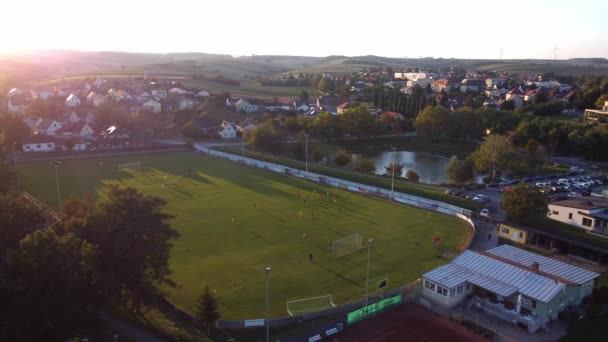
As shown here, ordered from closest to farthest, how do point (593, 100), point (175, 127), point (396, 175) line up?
point (396, 175) → point (175, 127) → point (593, 100)

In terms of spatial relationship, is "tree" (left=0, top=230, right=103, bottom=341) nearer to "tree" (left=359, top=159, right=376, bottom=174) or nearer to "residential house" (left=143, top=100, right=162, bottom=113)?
"tree" (left=359, top=159, right=376, bottom=174)

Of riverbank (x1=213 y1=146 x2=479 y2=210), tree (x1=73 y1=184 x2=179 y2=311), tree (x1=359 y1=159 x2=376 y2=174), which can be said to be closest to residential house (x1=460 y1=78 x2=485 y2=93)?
tree (x1=359 y1=159 x2=376 y2=174)

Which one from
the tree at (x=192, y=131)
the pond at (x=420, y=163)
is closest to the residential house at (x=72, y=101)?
the tree at (x=192, y=131)

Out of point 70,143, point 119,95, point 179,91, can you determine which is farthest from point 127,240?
point 179,91

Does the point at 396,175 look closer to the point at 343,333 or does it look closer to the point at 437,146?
the point at 437,146

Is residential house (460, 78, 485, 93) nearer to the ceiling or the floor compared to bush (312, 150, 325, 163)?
nearer to the ceiling

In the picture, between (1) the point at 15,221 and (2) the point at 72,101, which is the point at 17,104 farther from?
(1) the point at 15,221

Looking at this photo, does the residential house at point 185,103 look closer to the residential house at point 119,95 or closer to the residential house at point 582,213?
the residential house at point 119,95

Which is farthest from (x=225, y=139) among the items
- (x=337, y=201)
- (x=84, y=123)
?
(x=337, y=201)
